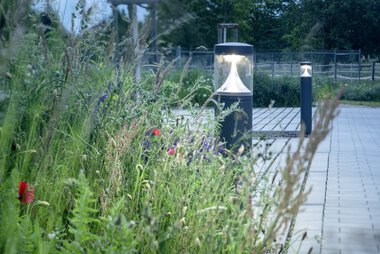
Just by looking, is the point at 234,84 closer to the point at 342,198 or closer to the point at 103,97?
the point at 103,97

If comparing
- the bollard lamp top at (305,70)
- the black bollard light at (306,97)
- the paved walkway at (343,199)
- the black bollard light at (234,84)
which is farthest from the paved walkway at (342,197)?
the bollard lamp top at (305,70)

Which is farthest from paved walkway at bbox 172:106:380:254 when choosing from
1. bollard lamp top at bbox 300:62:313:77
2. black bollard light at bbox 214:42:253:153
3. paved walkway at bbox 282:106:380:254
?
bollard lamp top at bbox 300:62:313:77

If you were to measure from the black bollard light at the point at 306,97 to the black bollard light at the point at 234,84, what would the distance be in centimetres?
Result: 525

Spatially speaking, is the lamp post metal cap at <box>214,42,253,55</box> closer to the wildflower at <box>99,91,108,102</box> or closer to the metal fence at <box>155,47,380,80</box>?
the wildflower at <box>99,91,108,102</box>

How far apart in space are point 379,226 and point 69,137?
98.1 inches

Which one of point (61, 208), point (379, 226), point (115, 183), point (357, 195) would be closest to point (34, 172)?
point (61, 208)

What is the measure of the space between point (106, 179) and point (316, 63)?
101ft

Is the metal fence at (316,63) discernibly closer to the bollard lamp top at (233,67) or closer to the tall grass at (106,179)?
the bollard lamp top at (233,67)

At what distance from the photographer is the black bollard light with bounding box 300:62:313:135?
11367 millimetres

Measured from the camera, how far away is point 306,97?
38.0ft

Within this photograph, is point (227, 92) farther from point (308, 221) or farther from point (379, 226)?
point (379, 226)

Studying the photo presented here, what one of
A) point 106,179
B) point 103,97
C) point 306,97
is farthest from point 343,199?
point 306,97

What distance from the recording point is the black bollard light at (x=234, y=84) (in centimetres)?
498

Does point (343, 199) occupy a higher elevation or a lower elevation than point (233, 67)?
lower
